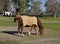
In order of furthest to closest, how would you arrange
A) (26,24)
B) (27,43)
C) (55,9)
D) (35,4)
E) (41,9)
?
(41,9), (35,4), (55,9), (26,24), (27,43)

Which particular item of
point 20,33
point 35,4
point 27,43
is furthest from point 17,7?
point 27,43

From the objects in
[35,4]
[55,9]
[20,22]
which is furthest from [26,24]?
[35,4]

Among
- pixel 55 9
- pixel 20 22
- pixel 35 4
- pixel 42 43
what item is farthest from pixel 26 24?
pixel 35 4

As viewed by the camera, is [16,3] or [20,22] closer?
[20,22]

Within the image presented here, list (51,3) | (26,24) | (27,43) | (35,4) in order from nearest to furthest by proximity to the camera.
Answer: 1. (27,43)
2. (26,24)
3. (51,3)
4. (35,4)

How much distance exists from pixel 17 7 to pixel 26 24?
7830 cm

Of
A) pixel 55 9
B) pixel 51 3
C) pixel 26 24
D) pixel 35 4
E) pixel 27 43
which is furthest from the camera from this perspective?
pixel 35 4

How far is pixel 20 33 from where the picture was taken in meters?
20.8

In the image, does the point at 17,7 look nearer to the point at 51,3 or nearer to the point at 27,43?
the point at 51,3

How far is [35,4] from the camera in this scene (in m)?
129

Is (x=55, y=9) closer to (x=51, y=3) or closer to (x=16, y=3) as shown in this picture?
(x=51, y=3)

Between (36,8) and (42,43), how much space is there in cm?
12202

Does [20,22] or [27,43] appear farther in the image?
[20,22]

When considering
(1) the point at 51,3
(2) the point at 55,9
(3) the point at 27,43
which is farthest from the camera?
(1) the point at 51,3
